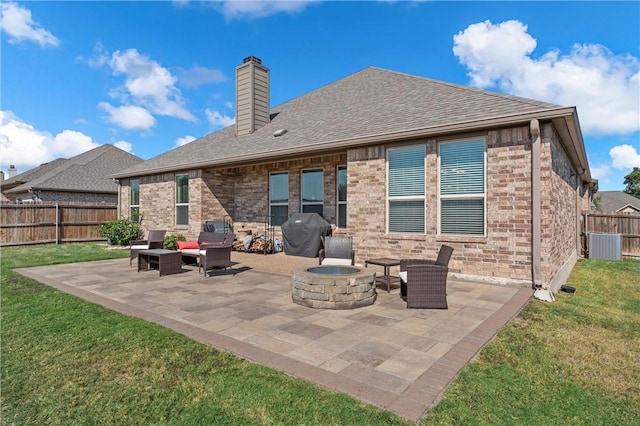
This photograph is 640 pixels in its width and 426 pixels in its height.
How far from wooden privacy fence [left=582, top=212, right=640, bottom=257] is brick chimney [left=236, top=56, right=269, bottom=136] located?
14.2m

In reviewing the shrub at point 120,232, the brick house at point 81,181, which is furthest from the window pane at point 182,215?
the brick house at point 81,181

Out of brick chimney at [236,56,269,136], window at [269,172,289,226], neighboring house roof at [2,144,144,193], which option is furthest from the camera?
neighboring house roof at [2,144,144,193]

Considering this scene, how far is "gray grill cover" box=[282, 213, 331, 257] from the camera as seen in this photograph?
35.7ft

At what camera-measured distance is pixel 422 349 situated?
382 cm

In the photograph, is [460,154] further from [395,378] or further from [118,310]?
[118,310]

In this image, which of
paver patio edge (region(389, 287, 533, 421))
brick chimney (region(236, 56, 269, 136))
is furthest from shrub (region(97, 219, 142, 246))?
paver patio edge (region(389, 287, 533, 421))

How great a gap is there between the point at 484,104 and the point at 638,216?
10.8m

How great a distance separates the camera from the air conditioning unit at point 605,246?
12781 mm

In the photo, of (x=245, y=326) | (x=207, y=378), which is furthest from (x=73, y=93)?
(x=207, y=378)

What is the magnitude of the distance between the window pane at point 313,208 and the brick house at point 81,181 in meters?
12.5

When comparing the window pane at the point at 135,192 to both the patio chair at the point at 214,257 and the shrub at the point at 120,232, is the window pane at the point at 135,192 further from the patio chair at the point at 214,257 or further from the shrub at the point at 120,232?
the patio chair at the point at 214,257

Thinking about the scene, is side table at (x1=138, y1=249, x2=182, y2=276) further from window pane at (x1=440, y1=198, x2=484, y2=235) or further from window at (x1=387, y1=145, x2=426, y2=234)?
window pane at (x1=440, y1=198, x2=484, y2=235)

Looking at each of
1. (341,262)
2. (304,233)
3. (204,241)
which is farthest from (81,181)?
(341,262)

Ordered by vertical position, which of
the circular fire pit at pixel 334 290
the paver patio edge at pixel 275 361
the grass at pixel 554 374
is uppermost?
the circular fire pit at pixel 334 290
